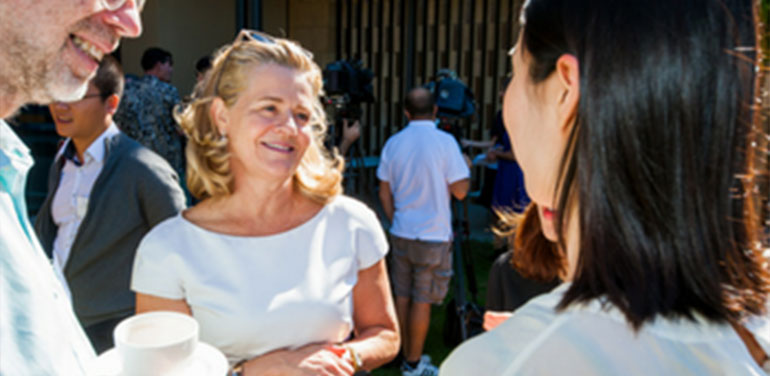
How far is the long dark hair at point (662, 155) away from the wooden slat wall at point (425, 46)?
21.2ft

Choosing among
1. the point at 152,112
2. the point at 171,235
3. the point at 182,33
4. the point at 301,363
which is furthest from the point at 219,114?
the point at 182,33

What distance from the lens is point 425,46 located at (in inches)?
309

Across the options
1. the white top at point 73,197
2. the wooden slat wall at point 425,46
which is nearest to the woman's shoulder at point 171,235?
the white top at point 73,197

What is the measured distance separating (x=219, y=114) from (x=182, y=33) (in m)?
5.89

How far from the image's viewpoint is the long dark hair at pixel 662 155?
2.01 ft

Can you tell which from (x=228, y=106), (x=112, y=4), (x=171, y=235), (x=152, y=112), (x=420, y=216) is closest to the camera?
(x=112, y=4)

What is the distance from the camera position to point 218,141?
5.65 feet

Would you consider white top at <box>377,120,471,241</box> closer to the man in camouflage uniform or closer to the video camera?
the video camera

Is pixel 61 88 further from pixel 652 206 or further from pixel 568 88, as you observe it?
pixel 652 206

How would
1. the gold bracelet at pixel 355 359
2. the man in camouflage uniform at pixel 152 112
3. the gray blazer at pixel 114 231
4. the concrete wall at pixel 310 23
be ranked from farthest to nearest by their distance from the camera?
the concrete wall at pixel 310 23 → the man in camouflage uniform at pixel 152 112 → the gray blazer at pixel 114 231 → the gold bracelet at pixel 355 359

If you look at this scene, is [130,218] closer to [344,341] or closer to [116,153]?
[116,153]

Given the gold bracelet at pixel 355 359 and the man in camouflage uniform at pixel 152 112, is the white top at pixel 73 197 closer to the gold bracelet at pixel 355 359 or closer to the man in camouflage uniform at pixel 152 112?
the gold bracelet at pixel 355 359

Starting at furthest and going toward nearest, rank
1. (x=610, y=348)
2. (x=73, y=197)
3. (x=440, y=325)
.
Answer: (x=440, y=325) → (x=73, y=197) → (x=610, y=348)

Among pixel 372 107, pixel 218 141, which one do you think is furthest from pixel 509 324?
pixel 372 107
